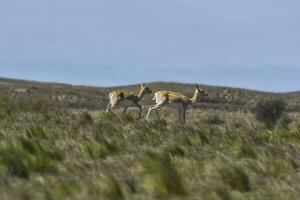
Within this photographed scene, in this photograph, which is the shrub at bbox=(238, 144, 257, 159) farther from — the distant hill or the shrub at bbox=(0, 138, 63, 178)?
the distant hill

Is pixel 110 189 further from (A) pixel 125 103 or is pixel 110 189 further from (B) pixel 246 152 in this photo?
(A) pixel 125 103

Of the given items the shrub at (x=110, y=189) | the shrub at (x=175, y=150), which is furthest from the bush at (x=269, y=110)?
the shrub at (x=110, y=189)

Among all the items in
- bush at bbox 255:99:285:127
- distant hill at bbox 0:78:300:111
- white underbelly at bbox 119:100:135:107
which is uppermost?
white underbelly at bbox 119:100:135:107

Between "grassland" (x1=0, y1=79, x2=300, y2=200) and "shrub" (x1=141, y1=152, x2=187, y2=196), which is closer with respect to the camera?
"grassland" (x1=0, y1=79, x2=300, y2=200)

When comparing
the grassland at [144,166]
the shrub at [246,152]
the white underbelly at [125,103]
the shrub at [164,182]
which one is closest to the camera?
the grassland at [144,166]

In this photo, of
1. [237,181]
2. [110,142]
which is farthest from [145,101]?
[237,181]

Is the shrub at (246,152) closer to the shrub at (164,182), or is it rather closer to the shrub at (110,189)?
the shrub at (164,182)

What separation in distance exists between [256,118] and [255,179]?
1565 inches

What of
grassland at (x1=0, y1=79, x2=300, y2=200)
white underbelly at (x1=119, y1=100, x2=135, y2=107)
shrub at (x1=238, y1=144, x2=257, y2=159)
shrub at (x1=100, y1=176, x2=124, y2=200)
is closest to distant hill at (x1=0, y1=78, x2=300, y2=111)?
white underbelly at (x1=119, y1=100, x2=135, y2=107)

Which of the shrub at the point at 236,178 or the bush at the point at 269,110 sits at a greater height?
the shrub at the point at 236,178

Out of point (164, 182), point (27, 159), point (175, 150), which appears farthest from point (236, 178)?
point (175, 150)

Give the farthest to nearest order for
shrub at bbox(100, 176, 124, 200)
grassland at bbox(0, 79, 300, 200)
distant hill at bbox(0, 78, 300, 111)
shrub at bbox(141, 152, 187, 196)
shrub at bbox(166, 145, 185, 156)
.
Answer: distant hill at bbox(0, 78, 300, 111)
shrub at bbox(166, 145, 185, 156)
shrub at bbox(141, 152, 187, 196)
grassland at bbox(0, 79, 300, 200)
shrub at bbox(100, 176, 124, 200)

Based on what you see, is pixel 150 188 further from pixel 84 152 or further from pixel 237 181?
pixel 84 152

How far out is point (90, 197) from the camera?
8.52 m
